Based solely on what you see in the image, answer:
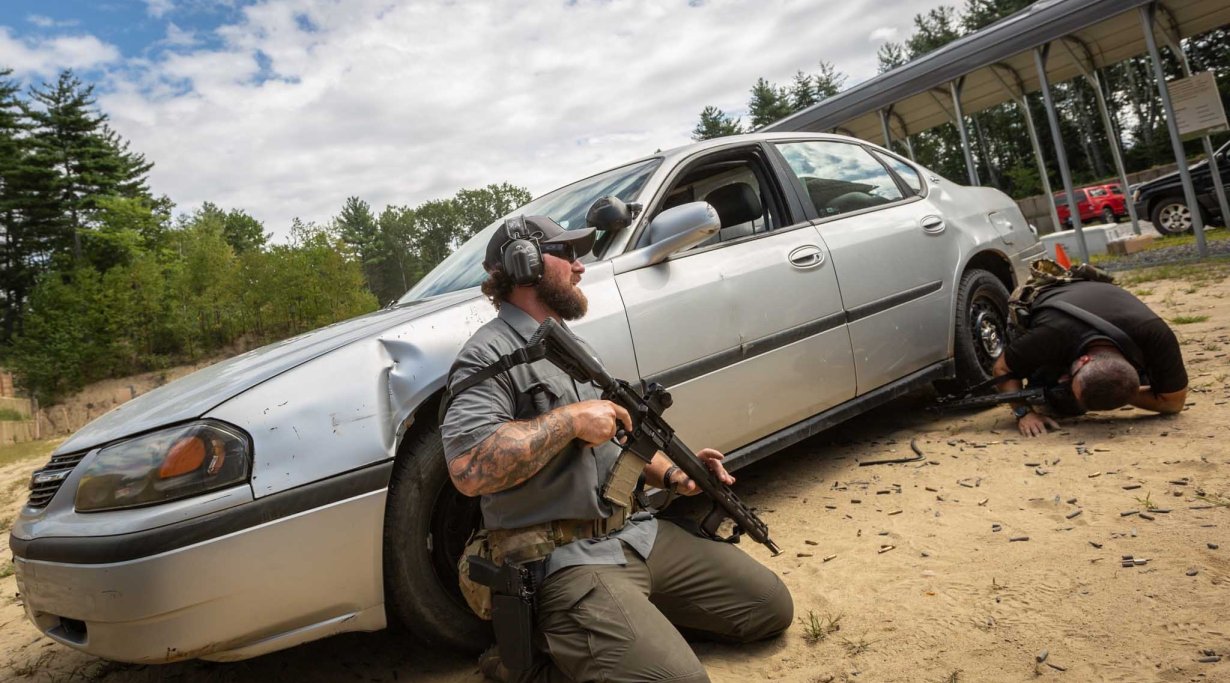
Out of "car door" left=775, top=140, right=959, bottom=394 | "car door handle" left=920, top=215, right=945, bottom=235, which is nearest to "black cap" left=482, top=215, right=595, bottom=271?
"car door" left=775, top=140, right=959, bottom=394

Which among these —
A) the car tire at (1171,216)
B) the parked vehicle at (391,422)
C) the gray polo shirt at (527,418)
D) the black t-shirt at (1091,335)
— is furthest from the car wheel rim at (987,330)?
the car tire at (1171,216)

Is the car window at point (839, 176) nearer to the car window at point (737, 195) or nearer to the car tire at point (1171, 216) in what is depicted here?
the car window at point (737, 195)

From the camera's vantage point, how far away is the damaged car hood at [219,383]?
6.27ft

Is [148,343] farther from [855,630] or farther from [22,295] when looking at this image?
[855,630]

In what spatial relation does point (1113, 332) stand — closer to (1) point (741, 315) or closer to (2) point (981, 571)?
(2) point (981, 571)

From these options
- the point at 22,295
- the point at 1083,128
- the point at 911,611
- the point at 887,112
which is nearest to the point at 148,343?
the point at 22,295

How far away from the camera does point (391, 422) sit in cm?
203

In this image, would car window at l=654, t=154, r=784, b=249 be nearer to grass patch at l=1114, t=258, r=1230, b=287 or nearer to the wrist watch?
the wrist watch

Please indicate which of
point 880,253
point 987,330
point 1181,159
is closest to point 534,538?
point 880,253

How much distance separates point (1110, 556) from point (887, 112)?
1176 centimetres

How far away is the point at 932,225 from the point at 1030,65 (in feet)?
33.0

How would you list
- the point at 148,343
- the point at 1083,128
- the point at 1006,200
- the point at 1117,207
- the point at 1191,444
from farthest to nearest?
1. the point at 1083,128
2. the point at 148,343
3. the point at 1117,207
4. the point at 1006,200
5. the point at 1191,444

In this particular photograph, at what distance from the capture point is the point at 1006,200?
15.4 feet

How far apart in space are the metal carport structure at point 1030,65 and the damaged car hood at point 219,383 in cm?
1001
